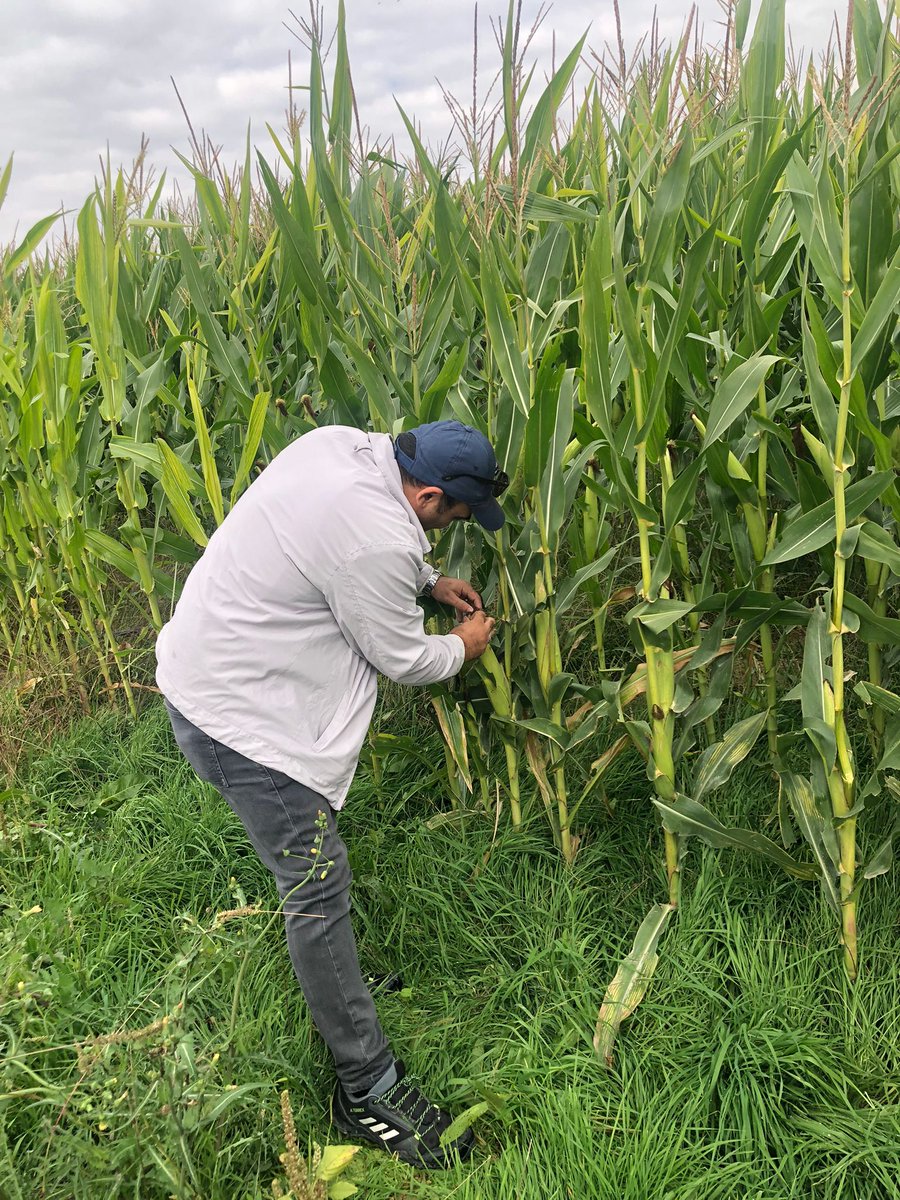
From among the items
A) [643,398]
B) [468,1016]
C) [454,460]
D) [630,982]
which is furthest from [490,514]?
[468,1016]

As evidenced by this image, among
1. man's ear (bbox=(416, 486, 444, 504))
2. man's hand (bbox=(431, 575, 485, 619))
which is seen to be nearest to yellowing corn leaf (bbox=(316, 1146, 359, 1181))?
man's hand (bbox=(431, 575, 485, 619))

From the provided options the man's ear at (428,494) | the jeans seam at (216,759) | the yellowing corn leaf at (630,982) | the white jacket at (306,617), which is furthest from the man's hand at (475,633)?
the yellowing corn leaf at (630,982)

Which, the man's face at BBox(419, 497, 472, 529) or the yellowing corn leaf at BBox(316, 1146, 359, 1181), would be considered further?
the man's face at BBox(419, 497, 472, 529)

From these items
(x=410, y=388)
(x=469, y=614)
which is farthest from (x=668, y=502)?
(x=410, y=388)

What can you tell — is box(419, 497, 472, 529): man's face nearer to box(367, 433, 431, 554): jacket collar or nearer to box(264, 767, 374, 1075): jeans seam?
box(367, 433, 431, 554): jacket collar

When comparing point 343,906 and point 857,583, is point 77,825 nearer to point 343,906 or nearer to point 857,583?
point 343,906

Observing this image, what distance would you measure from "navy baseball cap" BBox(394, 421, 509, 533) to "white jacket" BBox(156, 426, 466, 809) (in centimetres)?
9

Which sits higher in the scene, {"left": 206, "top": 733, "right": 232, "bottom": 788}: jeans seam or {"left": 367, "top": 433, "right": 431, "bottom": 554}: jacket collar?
{"left": 367, "top": 433, "right": 431, "bottom": 554}: jacket collar

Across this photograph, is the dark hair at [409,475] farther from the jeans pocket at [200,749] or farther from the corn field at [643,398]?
the jeans pocket at [200,749]

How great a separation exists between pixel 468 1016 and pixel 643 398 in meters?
1.93

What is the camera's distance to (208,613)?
2314 millimetres

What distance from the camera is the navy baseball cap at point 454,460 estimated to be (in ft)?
7.54

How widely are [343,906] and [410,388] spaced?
5.67 feet

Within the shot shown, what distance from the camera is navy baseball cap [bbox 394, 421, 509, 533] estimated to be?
2.30m
